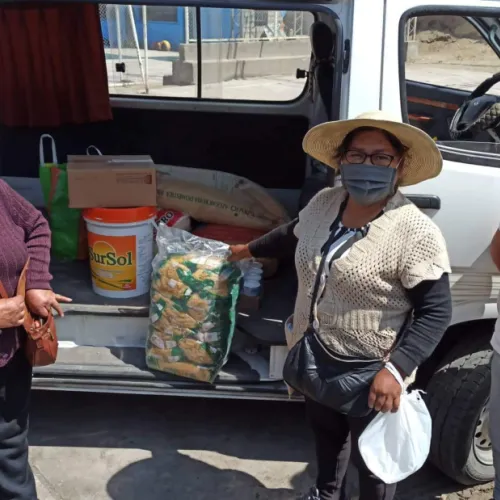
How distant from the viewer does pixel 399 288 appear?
1984 millimetres

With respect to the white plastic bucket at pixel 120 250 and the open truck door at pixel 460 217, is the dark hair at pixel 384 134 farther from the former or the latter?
the white plastic bucket at pixel 120 250

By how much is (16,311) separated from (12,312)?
0.04ft

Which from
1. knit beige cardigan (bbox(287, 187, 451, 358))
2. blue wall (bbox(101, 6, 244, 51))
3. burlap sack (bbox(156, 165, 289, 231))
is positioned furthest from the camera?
blue wall (bbox(101, 6, 244, 51))

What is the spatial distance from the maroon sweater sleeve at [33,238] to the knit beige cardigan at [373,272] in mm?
834

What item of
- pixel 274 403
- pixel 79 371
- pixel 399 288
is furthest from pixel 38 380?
pixel 399 288

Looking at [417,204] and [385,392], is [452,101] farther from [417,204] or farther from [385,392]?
[385,392]

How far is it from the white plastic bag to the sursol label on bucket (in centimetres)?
147

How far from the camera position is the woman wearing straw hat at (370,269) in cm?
195

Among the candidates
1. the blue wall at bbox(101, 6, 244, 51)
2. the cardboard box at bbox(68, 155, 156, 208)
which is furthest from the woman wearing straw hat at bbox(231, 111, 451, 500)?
the blue wall at bbox(101, 6, 244, 51)

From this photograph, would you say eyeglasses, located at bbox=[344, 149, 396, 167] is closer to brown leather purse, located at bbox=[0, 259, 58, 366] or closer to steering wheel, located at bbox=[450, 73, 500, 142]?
steering wheel, located at bbox=[450, 73, 500, 142]

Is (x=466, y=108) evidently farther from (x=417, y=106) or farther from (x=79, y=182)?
(x=79, y=182)

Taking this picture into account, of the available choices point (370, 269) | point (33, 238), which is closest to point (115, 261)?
point (33, 238)

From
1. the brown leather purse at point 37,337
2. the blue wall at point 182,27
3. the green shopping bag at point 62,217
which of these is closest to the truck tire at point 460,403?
the brown leather purse at point 37,337

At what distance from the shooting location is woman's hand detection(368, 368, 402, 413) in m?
1.97
